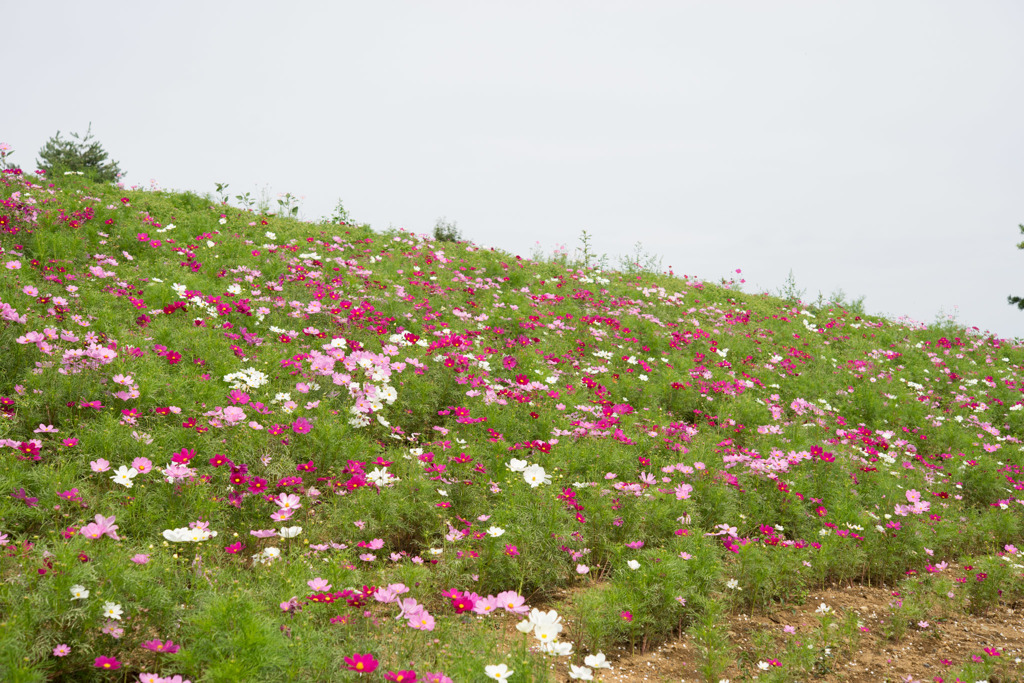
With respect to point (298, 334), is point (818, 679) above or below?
below

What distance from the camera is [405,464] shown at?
15.3 ft

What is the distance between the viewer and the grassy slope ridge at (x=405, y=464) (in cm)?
283

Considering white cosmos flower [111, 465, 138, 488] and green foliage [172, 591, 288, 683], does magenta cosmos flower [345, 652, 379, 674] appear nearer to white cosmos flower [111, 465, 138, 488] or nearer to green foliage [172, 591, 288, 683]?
green foliage [172, 591, 288, 683]

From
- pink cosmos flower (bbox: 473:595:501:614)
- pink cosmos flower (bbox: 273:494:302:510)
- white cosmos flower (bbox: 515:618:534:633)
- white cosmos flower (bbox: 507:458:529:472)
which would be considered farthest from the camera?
white cosmos flower (bbox: 507:458:529:472)

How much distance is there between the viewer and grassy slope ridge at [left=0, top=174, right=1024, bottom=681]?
2.83m

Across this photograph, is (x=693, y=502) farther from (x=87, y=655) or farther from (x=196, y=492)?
(x=87, y=655)

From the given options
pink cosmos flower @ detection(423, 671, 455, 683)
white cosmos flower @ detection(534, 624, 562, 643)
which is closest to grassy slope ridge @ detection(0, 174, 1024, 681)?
white cosmos flower @ detection(534, 624, 562, 643)

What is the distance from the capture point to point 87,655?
242 cm

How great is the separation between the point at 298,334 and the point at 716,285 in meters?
9.25

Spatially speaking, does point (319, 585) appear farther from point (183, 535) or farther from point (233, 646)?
point (183, 535)

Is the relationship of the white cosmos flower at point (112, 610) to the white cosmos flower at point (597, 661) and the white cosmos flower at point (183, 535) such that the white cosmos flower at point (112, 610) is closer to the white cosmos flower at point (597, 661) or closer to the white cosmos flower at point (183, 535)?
the white cosmos flower at point (183, 535)

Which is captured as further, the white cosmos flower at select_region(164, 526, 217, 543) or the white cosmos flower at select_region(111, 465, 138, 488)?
the white cosmos flower at select_region(111, 465, 138, 488)

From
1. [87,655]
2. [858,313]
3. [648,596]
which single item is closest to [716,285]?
[858,313]

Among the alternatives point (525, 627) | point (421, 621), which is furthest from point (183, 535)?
point (525, 627)
